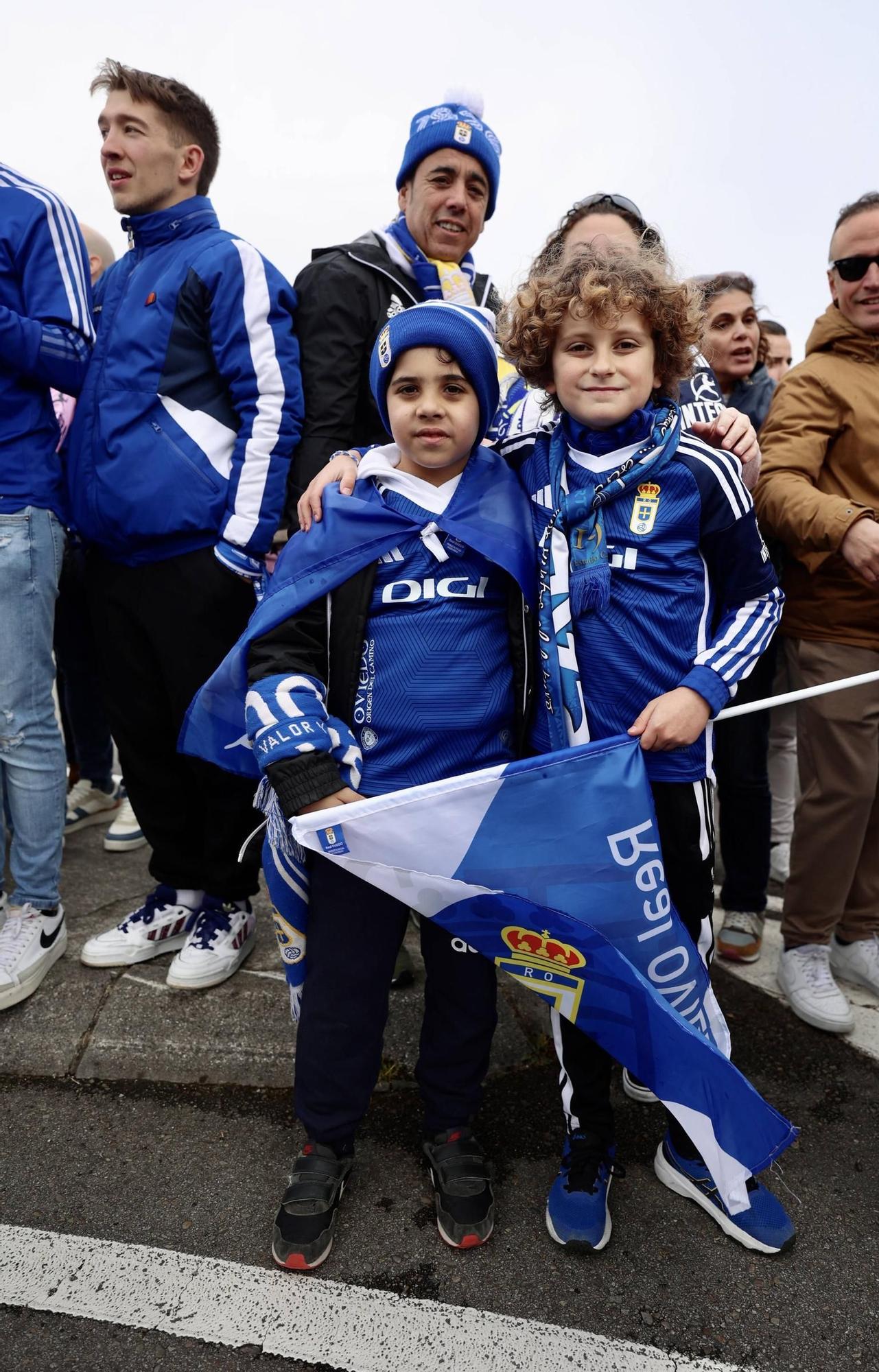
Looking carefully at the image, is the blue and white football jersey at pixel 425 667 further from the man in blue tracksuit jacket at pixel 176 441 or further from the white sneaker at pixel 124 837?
the white sneaker at pixel 124 837

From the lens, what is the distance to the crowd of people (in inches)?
77.1

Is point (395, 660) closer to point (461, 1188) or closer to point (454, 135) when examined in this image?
point (461, 1188)

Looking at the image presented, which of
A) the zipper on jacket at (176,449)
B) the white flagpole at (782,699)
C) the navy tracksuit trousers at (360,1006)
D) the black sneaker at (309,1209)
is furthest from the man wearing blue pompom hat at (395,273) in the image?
the black sneaker at (309,1209)

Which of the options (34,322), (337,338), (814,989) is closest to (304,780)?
(337,338)

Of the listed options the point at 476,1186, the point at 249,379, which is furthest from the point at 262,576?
the point at 476,1186

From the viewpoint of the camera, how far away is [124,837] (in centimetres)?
402

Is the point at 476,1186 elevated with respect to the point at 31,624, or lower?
lower

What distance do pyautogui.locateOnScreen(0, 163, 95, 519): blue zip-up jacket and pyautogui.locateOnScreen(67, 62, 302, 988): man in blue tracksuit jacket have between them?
3.4 inches

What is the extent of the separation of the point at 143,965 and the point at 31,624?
1176 millimetres

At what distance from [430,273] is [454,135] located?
16.8 inches

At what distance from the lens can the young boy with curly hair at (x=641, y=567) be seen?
192 centimetres

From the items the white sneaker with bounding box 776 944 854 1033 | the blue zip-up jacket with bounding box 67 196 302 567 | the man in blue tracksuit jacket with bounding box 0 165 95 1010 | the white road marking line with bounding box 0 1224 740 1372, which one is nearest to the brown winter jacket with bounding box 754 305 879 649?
the white sneaker with bounding box 776 944 854 1033

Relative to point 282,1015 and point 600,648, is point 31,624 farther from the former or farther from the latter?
point 600,648

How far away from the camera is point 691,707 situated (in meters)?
1.90
